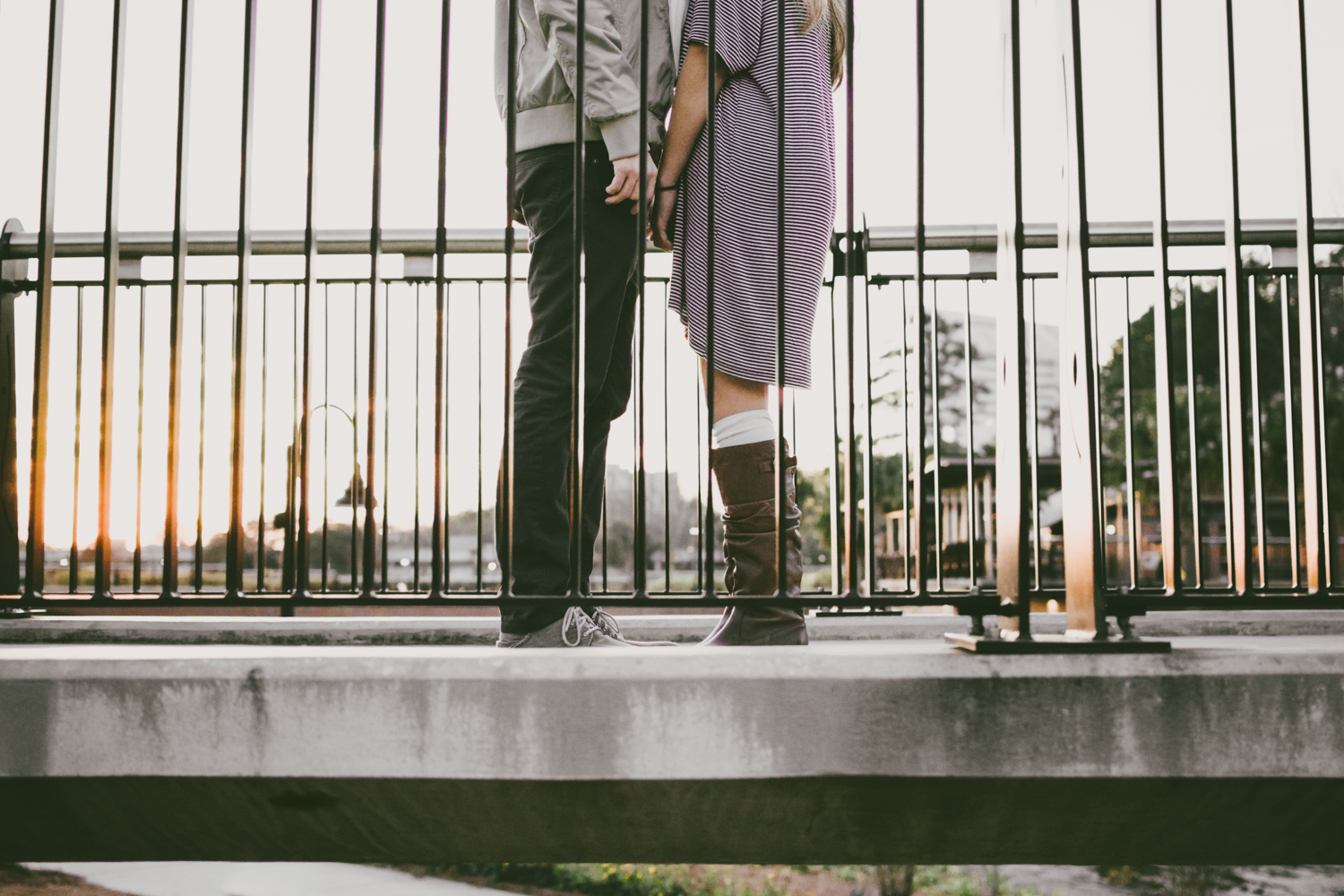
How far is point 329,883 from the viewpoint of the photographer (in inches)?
506

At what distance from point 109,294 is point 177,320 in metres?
0.17

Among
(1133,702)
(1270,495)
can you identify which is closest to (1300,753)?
(1133,702)

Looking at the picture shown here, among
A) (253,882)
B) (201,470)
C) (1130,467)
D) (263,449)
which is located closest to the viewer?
(263,449)

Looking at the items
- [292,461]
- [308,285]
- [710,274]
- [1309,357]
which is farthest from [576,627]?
[292,461]

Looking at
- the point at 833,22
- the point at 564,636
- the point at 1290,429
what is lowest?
the point at 564,636

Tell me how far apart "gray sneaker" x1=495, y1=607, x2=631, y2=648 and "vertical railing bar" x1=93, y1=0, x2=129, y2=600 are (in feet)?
2.55

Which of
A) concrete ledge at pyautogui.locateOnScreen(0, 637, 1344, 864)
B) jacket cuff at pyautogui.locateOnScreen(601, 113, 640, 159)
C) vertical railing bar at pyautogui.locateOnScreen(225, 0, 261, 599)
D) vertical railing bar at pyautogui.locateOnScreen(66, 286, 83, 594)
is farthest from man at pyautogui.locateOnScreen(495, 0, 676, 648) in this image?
vertical railing bar at pyautogui.locateOnScreen(66, 286, 83, 594)

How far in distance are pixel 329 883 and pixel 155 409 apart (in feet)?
28.6

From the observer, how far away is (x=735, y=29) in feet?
6.58

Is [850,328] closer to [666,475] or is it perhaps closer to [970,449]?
[666,475]

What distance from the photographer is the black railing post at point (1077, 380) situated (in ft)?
5.69

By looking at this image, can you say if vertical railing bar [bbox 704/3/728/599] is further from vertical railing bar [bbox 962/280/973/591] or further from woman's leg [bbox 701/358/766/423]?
vertical railing bar [bbox 962/280/973/591]

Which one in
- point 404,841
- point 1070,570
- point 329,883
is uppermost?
point 1070,570

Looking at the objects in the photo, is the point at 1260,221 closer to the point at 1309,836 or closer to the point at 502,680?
the point at 1309,836
